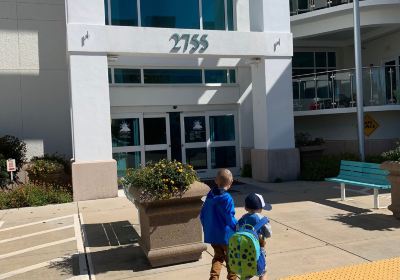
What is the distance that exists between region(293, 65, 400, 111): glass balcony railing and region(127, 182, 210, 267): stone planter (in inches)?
443

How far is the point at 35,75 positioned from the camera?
48.8 feet

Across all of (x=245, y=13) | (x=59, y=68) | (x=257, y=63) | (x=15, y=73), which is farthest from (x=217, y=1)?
(x=15, y=73)

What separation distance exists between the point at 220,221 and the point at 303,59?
1526cm

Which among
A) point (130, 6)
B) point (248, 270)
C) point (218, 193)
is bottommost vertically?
point (248, 270)

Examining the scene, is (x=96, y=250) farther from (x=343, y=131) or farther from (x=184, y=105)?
(x=343, y=131)

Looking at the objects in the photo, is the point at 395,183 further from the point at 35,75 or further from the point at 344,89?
the point at 35,75

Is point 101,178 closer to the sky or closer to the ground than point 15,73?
closer to the ground

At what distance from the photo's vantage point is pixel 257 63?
1438 centimetres

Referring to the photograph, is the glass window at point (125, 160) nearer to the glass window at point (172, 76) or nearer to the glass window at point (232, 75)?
the glass window at point (172, 76)

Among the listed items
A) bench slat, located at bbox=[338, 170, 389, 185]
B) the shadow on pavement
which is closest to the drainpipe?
bench slat, located at bbox=[338, 170, 389, 185]

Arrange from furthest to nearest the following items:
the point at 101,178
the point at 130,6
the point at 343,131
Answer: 1. the point at 343,131
2. the point at 130,6
3. the point at 101,178

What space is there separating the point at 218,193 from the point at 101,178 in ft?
24.6

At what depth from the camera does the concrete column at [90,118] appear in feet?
39.2

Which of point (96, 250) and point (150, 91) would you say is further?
point (150, 91)
